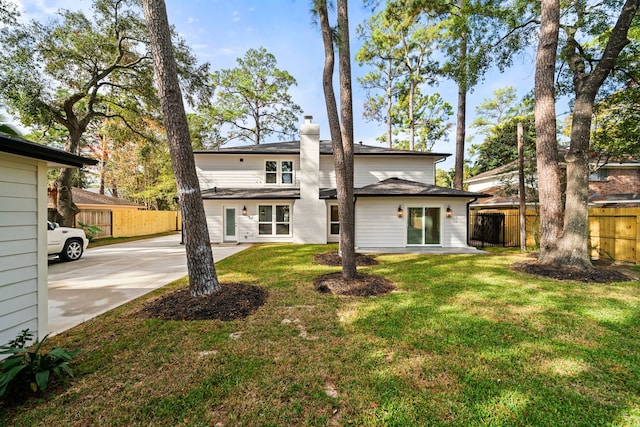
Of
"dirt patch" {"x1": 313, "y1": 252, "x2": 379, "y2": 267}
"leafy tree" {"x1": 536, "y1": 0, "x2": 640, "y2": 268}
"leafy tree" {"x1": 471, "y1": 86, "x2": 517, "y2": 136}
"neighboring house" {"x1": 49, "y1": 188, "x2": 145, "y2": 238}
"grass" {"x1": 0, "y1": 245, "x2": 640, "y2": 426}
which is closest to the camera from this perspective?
"grass" {"x1": 0, "y1": 245, "x2": 640, "y2": 426}

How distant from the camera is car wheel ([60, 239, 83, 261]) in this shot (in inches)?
317

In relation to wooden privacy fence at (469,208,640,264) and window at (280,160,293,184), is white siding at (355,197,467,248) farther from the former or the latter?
window at (280,160,293,184)

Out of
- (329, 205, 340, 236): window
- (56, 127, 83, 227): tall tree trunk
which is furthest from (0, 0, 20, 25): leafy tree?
(329, 205, 340, 236): window

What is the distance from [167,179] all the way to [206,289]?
20455mm

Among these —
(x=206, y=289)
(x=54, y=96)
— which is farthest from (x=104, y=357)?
(x=54, y=96)

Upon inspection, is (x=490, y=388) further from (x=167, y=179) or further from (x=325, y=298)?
(x=167, y=179)

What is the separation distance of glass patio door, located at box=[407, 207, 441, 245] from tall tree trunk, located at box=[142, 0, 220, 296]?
28.1 ft

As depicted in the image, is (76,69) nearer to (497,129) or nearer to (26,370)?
(26,370)

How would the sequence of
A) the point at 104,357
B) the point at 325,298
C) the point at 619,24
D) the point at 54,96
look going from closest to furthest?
the point at 104,357, the point at 325,298, the point at 619,24, the point at 54,96

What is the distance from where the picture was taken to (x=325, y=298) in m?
4.60

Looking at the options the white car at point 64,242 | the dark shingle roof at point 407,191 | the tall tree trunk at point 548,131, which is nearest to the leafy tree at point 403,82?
the dark shingle roof at point 407,191

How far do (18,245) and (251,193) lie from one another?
9987 millimetres

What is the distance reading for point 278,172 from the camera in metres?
A: 13.8

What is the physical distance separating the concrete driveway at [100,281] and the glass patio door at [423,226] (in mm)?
7926
